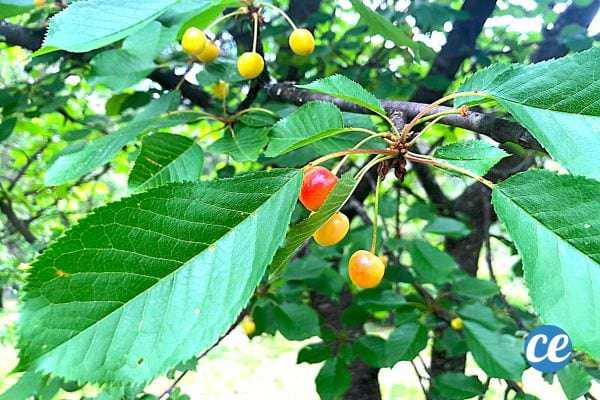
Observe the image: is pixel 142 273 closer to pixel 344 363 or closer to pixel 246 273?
pixel 246 273

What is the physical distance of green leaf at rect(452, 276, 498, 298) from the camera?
1.49m

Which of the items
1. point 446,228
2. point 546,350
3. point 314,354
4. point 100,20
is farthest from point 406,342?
point 100,20

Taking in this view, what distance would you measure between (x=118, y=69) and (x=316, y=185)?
2.82 ft

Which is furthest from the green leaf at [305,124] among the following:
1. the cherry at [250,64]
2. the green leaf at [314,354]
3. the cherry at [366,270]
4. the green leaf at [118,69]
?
the green leaf at [314,354]

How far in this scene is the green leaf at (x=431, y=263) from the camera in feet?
4.80

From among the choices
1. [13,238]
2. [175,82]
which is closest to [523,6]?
[175,82]

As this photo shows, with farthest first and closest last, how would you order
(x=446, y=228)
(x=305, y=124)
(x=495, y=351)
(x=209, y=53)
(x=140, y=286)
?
(x=446, y=228) < (x=495, y=351) < (x=209, y=53) < (x=305, y=124) < (x=140, y=286)

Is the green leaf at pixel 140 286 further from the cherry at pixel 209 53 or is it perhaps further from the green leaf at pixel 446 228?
the green leaf at pixel 446 228

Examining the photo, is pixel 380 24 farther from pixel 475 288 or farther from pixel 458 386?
pixel 458 386

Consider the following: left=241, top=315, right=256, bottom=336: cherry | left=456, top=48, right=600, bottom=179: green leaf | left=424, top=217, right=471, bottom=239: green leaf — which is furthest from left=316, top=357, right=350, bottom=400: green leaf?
left=456, top=48, right=600, bottom=179: green leaf

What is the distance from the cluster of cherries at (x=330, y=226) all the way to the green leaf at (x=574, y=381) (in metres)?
0.94

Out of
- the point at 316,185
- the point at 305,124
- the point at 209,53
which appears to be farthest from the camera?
the point at 209,53

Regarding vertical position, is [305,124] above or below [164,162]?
above

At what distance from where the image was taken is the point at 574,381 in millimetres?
1284
